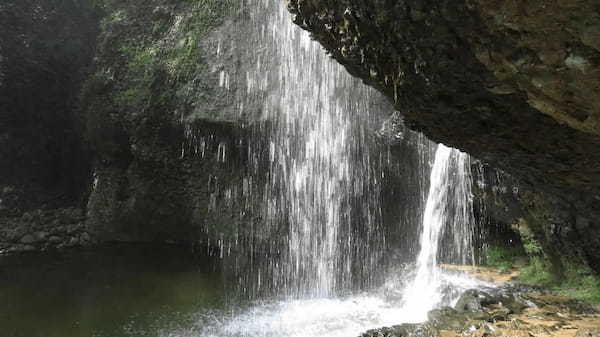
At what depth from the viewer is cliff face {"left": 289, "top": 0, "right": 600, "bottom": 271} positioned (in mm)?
1840

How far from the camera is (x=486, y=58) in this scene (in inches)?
87.5

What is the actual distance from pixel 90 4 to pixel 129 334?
8.34m

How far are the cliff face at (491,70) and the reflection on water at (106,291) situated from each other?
4230 millimetres

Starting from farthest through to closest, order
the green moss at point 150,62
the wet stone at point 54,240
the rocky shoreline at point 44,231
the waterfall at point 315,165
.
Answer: the wet stone at point 54,240 → the rocky shoreline at point 44,231 → the green moss at point 150,62 → the waterfall at point 315,165

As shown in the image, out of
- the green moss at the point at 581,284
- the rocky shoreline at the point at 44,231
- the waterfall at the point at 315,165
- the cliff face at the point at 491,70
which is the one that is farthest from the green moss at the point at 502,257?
the rocky shoreline at the point at 44,231

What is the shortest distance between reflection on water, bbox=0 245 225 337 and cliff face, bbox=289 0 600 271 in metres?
4.23

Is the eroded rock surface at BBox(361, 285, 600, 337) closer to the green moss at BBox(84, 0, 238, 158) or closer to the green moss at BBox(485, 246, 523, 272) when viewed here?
the green moss at BBox(485, 246, 523, 272)

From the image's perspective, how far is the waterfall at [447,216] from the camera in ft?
20.5

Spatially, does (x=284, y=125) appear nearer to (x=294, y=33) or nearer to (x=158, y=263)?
(x=294, y=33)

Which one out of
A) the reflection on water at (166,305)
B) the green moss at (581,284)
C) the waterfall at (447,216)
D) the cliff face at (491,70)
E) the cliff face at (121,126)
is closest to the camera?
the cliff face at (491,70)

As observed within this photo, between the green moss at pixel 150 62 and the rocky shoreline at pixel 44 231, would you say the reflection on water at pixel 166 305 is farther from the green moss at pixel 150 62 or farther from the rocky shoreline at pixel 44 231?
the green moss at pixel 150 62

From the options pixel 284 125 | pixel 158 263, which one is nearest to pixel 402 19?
pixel 284 125

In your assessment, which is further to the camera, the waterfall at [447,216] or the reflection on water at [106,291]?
the waterfall at [447,216]

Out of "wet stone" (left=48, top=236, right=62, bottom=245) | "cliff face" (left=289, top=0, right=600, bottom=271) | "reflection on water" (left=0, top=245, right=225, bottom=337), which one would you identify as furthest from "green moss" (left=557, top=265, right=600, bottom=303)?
"wet stone" (left=48, top=236, right=62, bottom=245)
